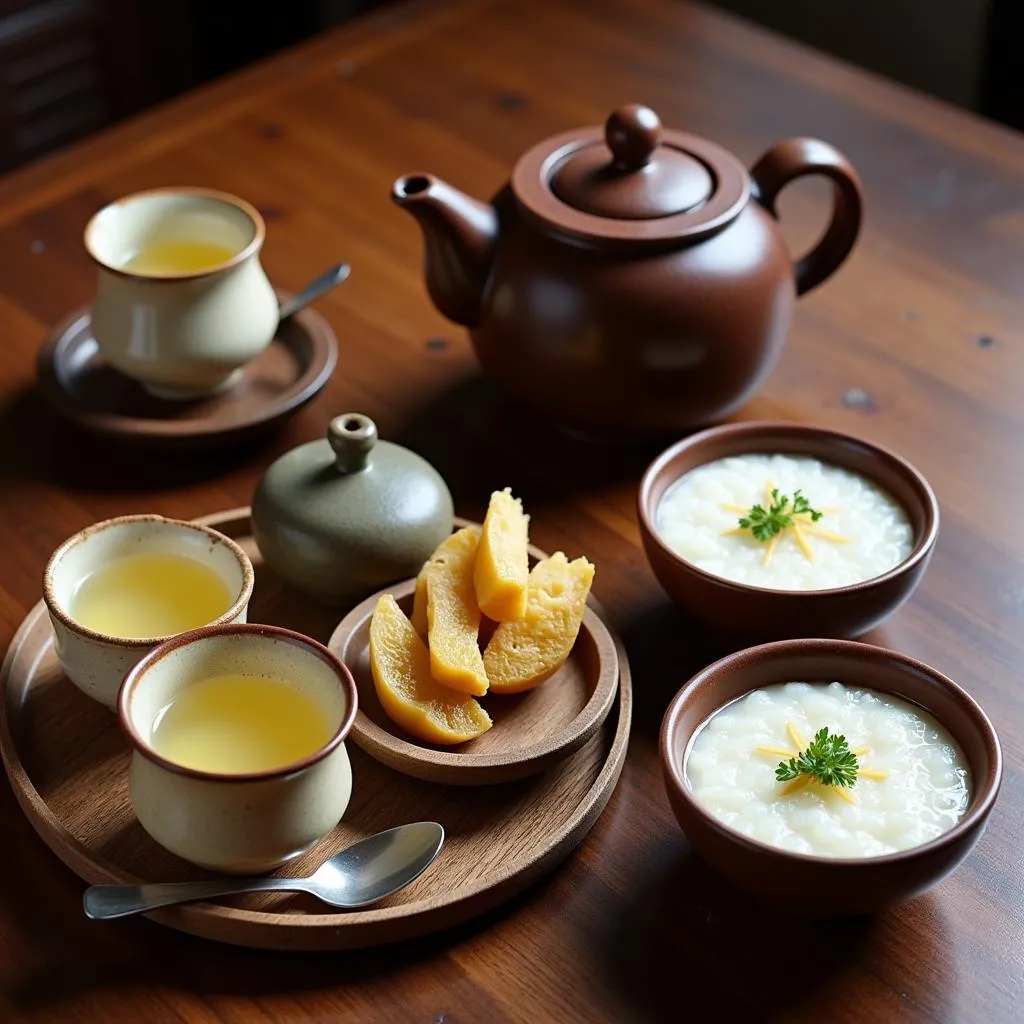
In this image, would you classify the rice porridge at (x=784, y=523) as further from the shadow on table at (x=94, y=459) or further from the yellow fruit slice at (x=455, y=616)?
the shadow on table at (x=94, y=459)

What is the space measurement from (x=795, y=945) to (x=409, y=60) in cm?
137

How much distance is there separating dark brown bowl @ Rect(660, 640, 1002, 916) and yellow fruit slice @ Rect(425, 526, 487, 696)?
0.16 m

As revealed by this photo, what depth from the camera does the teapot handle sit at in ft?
4.36

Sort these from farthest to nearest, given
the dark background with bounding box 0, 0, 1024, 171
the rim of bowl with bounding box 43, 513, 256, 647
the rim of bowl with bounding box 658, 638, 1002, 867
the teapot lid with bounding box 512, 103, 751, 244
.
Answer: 1. the dark background with bounding box 0, 0, 1024, 171
2. the teapot lid with bounding box 512, 103, 751, 244
3. the rim of bowl with bounding box 43, 513, 256, 647
4. the rim of bowl with bounding box 658, 638, 1002, 867

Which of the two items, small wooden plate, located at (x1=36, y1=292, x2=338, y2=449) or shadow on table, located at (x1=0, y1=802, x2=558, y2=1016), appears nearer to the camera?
shadow on table, located at (x1=0, y1=802, x2=558, y2=1016)

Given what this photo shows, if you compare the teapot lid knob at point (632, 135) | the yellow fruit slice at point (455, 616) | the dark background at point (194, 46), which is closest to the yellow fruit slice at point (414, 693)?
the yellow fruit slice at point (455, 616)

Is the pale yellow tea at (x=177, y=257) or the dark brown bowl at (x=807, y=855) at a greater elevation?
the dark brown bowl at (x=807, y=855)

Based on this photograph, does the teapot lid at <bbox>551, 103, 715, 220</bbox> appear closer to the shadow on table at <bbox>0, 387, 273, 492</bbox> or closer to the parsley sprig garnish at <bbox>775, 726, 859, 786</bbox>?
the shadow on table at <bbox>0, 387, 273, 492</bbox>

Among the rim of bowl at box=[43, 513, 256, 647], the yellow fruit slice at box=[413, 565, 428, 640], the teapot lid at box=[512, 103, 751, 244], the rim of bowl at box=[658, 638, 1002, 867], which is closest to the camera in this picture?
the rim of bowl at box=[658, 638, 1002, 867]

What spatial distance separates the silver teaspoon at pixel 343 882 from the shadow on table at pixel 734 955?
13cm

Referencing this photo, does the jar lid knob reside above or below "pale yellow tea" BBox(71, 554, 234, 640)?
above

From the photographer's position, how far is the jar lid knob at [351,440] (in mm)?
1166

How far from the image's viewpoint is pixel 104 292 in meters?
1.34

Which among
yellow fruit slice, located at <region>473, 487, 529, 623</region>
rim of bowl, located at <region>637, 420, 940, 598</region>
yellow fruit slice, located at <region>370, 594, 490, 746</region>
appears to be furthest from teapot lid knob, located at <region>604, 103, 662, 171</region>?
yellow fruit slice, located at <region>370, 594, 490, 746</region>
